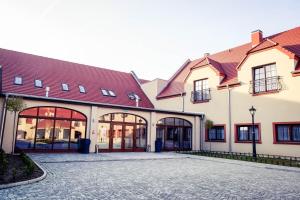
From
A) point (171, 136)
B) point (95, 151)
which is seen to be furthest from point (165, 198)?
point (171, 136)

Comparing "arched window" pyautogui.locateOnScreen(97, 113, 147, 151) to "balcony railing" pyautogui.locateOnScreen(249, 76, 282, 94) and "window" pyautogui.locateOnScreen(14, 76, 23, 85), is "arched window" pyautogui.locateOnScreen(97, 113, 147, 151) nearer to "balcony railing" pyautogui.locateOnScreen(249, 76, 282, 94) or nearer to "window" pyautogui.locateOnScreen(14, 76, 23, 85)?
"window" pyautogui.locateOnScreen(14, 76, 23, 85)

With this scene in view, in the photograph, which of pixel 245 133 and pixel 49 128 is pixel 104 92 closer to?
pixel 49 128

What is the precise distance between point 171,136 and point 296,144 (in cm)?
962

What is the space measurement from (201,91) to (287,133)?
27.9 feet

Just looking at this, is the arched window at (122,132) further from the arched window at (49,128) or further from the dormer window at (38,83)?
the dormer window at (38,83)

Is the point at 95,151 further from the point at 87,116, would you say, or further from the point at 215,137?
the point at 215,137

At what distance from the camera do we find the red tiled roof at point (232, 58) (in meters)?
18.4

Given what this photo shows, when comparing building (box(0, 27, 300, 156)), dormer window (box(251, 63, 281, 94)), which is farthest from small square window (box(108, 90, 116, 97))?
dormer window (box(251, 63, 281, 94))

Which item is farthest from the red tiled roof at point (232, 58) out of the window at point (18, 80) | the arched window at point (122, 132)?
the window at point (18, 80)

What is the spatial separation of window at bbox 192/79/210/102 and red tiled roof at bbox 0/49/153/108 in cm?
520

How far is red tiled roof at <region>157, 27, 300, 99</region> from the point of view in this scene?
60.2 ft

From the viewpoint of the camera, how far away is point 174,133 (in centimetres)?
2216

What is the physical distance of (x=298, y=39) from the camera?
A: 18484 mm

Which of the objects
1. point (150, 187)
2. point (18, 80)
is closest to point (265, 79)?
point (150, 187)
